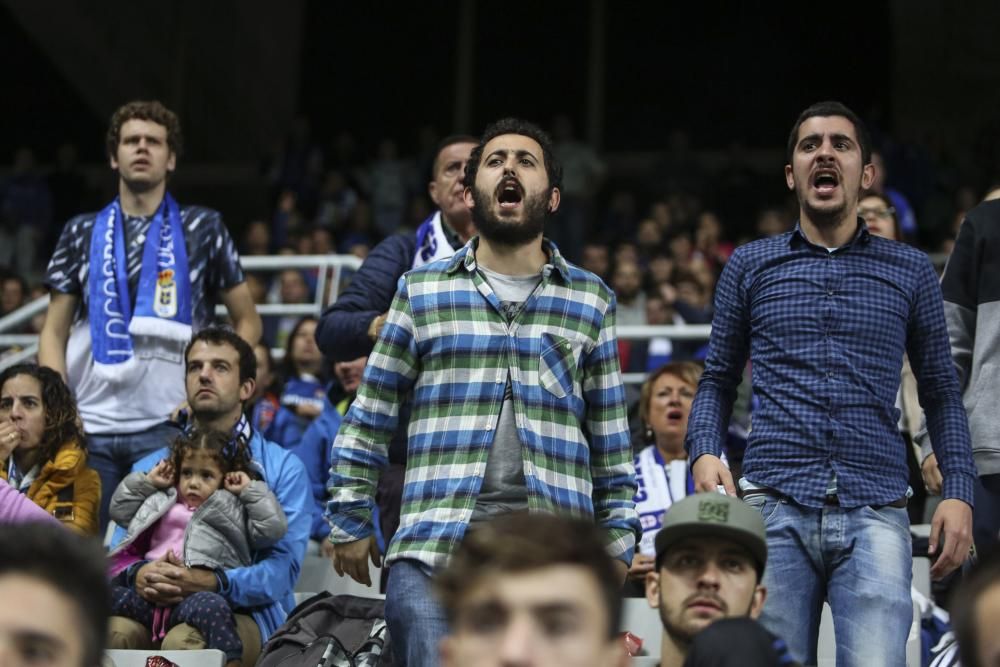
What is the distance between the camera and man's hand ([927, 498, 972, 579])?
4469 millimetres

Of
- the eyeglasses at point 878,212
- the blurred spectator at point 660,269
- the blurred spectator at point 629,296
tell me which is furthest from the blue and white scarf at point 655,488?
the blurred spectator at point 660,269

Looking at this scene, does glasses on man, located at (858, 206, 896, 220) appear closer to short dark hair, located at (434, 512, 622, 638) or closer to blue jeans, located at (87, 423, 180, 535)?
blue jeans, located at (87, 423, 180, 535)

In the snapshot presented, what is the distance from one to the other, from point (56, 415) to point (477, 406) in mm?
2280

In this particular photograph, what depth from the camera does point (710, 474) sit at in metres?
4.55

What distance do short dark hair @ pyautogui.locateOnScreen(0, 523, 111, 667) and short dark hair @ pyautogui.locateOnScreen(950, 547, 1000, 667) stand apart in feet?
5.20

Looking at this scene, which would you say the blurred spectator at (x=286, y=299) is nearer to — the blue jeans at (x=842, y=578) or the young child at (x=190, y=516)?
the young child at (x=190, y=516)

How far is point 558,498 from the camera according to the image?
4430 mm

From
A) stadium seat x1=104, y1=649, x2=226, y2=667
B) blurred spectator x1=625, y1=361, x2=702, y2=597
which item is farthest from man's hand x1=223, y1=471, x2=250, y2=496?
blurred spectator x1=625, y1=361, x2=702, y2=597

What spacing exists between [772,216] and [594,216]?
4.82 m

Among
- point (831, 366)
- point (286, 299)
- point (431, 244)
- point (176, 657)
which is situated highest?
point (286, 299)

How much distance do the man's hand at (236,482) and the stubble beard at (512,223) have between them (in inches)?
65.2

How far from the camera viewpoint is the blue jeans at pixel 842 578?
4.33 meters

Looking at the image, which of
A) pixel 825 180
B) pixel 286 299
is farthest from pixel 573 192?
pixel 825 180

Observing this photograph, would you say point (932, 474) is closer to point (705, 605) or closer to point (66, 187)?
point (705, 605)
